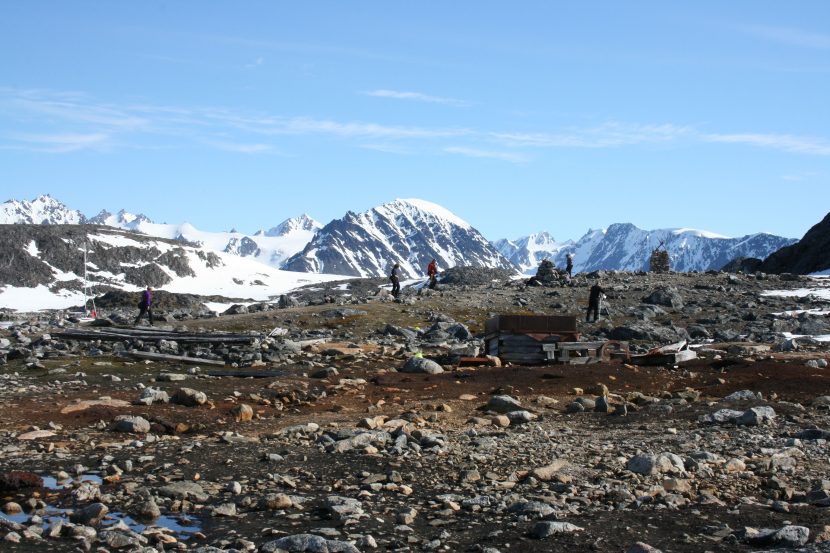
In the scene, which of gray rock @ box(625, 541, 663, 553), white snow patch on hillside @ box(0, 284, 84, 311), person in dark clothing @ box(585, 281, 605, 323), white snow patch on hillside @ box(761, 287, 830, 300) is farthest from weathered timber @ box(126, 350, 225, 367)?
white snow patch on hillside @ box(0, 284, 84, 311)

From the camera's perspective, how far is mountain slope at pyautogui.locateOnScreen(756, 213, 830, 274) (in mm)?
114125

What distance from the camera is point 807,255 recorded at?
396ft

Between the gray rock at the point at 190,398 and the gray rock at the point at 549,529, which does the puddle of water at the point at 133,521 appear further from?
the gray rock at the point at 190,398

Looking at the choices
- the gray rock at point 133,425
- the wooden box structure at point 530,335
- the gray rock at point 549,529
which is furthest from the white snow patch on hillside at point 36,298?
the gray rock at point 549,529

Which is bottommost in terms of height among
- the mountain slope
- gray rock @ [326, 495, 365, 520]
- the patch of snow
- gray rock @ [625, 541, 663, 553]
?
gray rock @ [326, 495, 365, 520]

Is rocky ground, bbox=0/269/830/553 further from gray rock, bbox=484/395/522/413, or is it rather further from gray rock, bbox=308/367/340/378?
gray rock, bbox=308/367/340/378

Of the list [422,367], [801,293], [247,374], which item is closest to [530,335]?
[422,367]

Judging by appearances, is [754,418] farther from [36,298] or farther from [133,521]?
[36,298]

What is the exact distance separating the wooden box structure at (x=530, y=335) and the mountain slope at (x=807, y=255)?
89.8m

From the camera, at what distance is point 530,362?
98.5 ft

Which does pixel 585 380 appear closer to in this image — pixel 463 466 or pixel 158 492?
pixel 463 466

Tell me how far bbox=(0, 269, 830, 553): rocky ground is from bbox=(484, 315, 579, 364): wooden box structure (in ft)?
6.11

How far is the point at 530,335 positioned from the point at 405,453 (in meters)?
15.4

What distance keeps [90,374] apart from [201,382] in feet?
11.4
